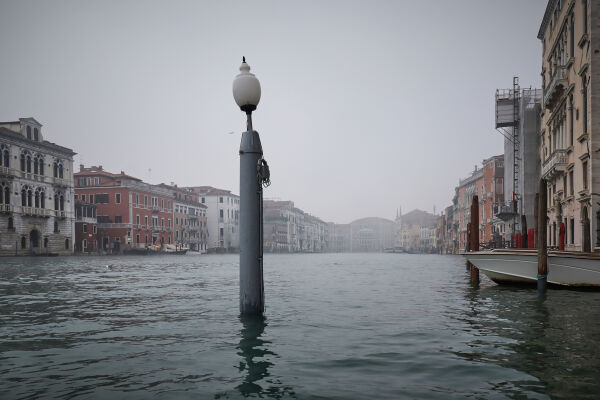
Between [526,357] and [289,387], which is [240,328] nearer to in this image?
[289,387]

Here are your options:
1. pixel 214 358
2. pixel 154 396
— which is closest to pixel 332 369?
pixel 214 358

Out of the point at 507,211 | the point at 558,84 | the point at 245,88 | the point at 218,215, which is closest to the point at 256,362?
the point at 245,88

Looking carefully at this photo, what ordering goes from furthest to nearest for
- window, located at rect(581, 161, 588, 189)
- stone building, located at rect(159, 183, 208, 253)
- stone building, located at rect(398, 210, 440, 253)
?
stone building, located at rect(398, 210, 440, 253) → stone building, located at rect(159, 183, 208, 253) → window, located at rect(581, 161, 588, 189)

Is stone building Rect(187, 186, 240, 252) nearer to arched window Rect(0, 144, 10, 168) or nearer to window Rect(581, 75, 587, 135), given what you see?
arched window Rect(0, 144, 10, 168)

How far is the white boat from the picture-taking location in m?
11.6

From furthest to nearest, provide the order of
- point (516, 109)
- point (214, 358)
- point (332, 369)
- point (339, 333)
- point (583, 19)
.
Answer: point (516, 109) → point (583, 19) → point (339, 333) → point (214, 358) → point (332, 369)

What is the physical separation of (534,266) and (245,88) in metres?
9.61

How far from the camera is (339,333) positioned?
244 inches

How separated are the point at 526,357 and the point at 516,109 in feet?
120

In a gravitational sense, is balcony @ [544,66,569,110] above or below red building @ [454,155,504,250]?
above

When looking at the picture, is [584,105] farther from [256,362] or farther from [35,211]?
[35,211]

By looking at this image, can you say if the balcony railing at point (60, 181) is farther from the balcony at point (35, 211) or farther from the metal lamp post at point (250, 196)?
the metal lamp post at point (250, 196)

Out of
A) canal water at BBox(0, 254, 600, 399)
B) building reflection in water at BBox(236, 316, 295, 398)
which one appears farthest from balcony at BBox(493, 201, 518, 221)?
building reflection in water at BBox(236, 316, 295, 398)

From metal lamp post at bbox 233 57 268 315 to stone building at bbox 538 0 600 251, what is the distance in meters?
11.4
